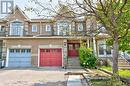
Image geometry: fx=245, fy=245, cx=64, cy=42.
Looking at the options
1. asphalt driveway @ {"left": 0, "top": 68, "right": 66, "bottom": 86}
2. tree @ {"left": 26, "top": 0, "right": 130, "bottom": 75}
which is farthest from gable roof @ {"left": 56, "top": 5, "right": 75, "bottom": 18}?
asphalt driveway @ {"left": 0, "top": 68, "right": 66, "bottom": 86}

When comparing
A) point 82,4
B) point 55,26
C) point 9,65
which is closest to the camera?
point 82,4

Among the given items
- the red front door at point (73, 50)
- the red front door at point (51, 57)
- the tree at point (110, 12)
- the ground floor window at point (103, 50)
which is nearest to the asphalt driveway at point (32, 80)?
the tree at point (110, 12)

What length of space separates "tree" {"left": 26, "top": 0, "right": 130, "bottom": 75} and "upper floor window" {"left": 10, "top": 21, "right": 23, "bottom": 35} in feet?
72.9

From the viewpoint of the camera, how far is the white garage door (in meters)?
33.4

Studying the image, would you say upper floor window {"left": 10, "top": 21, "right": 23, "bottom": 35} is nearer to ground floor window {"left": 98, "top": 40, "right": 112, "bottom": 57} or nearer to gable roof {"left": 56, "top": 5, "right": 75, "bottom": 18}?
ground floor window {"left": 98, "top": 40, "right": 112, "bottom": 57}

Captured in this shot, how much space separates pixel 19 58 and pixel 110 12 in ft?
74.1

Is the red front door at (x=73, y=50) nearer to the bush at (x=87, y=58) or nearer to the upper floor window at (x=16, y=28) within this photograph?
the bush at (x=87, y=58)

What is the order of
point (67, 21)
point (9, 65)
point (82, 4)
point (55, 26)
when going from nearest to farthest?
point (82, 4)
point (67, 21)
point (9, 65)
point (55, 26)

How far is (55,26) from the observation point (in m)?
35.7

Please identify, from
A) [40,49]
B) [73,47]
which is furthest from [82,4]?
[73,47]

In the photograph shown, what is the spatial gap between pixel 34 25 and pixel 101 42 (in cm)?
1069

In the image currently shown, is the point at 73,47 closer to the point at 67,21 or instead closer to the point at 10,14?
the point at 10,14

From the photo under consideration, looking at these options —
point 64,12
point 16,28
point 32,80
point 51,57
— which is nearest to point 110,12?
point 64,12

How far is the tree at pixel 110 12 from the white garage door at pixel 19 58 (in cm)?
1989
